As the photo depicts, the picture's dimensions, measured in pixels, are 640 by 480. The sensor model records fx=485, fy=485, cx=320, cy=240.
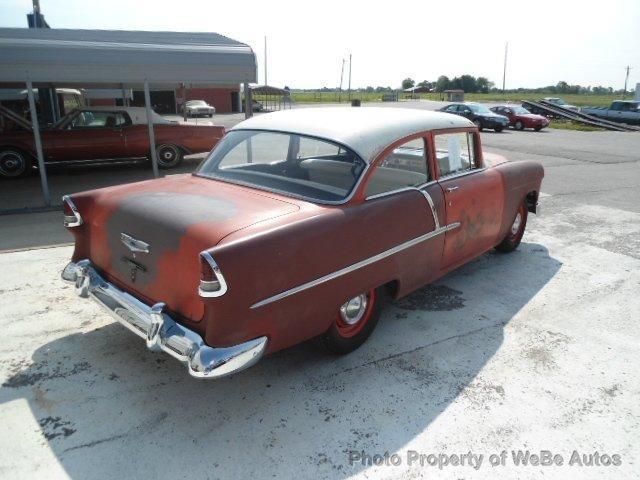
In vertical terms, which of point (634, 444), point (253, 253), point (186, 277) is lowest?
point (634, 444)

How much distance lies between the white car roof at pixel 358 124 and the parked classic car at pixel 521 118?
20922 mm

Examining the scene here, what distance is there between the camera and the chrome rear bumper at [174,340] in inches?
93.0

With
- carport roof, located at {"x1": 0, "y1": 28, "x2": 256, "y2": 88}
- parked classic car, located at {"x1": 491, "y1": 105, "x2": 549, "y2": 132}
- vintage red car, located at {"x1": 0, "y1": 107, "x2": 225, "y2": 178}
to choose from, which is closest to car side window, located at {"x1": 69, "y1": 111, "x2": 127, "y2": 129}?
vintage red car, located at {"x1": 0, "y1": 107, "x2": 225, "y2": 178}

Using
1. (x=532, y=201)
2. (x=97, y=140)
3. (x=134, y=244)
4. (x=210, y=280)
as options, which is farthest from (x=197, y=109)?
(x=210, y=280)

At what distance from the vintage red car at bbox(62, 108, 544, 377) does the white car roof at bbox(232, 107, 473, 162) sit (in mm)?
13

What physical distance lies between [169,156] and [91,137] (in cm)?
163

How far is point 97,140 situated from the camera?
9.69 m

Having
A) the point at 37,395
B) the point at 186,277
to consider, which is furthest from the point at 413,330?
the point at 37,395

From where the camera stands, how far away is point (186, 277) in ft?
8.34

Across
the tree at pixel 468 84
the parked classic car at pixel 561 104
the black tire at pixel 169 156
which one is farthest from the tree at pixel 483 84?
the black tire at pixel 169 156

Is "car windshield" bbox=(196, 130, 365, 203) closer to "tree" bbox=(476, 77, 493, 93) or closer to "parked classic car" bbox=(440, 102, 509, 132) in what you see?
"parked classic car" bbox=(440, 102, 509, 132)

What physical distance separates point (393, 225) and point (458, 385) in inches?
42.4

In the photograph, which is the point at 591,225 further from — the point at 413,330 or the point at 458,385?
the point at 458,385

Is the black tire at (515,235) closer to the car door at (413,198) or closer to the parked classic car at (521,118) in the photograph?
the car door at (413,198)
